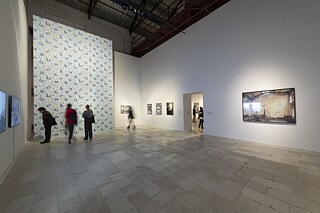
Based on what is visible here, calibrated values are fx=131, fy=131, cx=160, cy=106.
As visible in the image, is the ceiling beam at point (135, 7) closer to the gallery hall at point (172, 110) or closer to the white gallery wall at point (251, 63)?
the gallery hall at point (172, 110)

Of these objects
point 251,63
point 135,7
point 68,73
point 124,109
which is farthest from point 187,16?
point 124,109

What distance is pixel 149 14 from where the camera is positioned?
7672 mm

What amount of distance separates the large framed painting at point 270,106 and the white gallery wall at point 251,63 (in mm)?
167

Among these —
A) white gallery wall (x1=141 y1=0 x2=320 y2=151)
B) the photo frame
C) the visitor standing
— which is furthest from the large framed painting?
the visitor standing

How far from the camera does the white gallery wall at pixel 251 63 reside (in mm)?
4457

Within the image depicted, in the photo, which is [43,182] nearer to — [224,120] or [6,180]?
[6,180]

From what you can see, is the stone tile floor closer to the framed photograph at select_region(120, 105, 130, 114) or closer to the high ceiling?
the high ceiling

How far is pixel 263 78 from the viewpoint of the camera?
5391 millimetres

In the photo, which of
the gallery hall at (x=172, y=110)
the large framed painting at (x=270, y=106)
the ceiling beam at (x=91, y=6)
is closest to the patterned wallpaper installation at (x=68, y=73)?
the gallery hall at (x=172, y=110)

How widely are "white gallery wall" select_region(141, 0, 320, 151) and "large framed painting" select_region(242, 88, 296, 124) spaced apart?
167 mm

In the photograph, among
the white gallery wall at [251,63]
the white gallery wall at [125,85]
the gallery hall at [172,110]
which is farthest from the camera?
the white gallery wall at [125,85]

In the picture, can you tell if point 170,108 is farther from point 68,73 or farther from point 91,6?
point 91,6

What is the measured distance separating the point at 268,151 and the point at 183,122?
15.9ft

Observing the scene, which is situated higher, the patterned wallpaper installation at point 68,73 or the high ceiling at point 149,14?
the high ceiling at point 149,14
